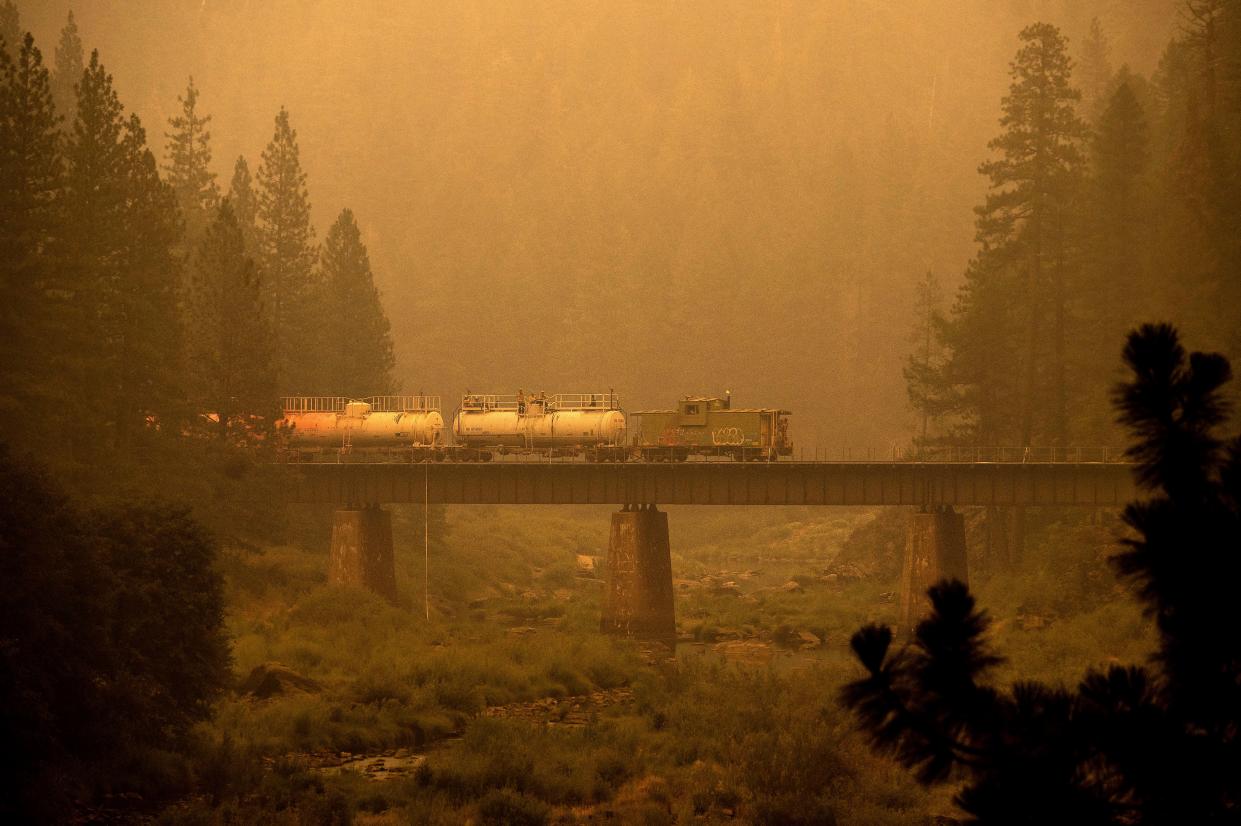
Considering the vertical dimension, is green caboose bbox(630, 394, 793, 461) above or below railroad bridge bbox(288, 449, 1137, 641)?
above

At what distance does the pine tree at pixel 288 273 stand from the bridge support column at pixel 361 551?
67.0ft

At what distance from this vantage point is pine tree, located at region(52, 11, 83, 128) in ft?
351

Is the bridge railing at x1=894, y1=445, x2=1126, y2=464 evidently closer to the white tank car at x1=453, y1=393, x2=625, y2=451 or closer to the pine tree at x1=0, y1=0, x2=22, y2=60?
the white tank car at x1=453, y1=393, x2=625, y2=451

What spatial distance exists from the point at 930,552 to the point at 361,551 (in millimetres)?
29854

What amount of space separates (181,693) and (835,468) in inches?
1506

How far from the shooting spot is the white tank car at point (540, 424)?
6900 centimetres

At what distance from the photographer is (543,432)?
69438 millimetres

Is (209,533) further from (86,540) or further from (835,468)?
(835,468)

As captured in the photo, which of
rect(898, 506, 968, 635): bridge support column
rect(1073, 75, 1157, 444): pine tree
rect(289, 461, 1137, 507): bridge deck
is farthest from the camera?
rect(1073, 75, 1157, 444): pine tree

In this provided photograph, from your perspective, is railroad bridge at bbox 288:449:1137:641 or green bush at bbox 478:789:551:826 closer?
green bush at bbox 478:789:551:826

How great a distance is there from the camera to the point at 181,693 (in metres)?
34.4

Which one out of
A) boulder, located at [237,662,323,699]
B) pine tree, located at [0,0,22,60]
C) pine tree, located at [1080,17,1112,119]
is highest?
pine tree, located at [1080,17,1112,119]

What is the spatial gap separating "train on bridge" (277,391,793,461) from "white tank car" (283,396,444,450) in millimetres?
57

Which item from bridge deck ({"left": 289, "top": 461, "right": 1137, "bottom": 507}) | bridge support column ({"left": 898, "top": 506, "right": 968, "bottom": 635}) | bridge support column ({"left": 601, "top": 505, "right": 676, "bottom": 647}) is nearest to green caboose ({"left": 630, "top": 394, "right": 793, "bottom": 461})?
bridge deck ({"left": 289, "top": 461, "right": 1137, "bottom": 507})
